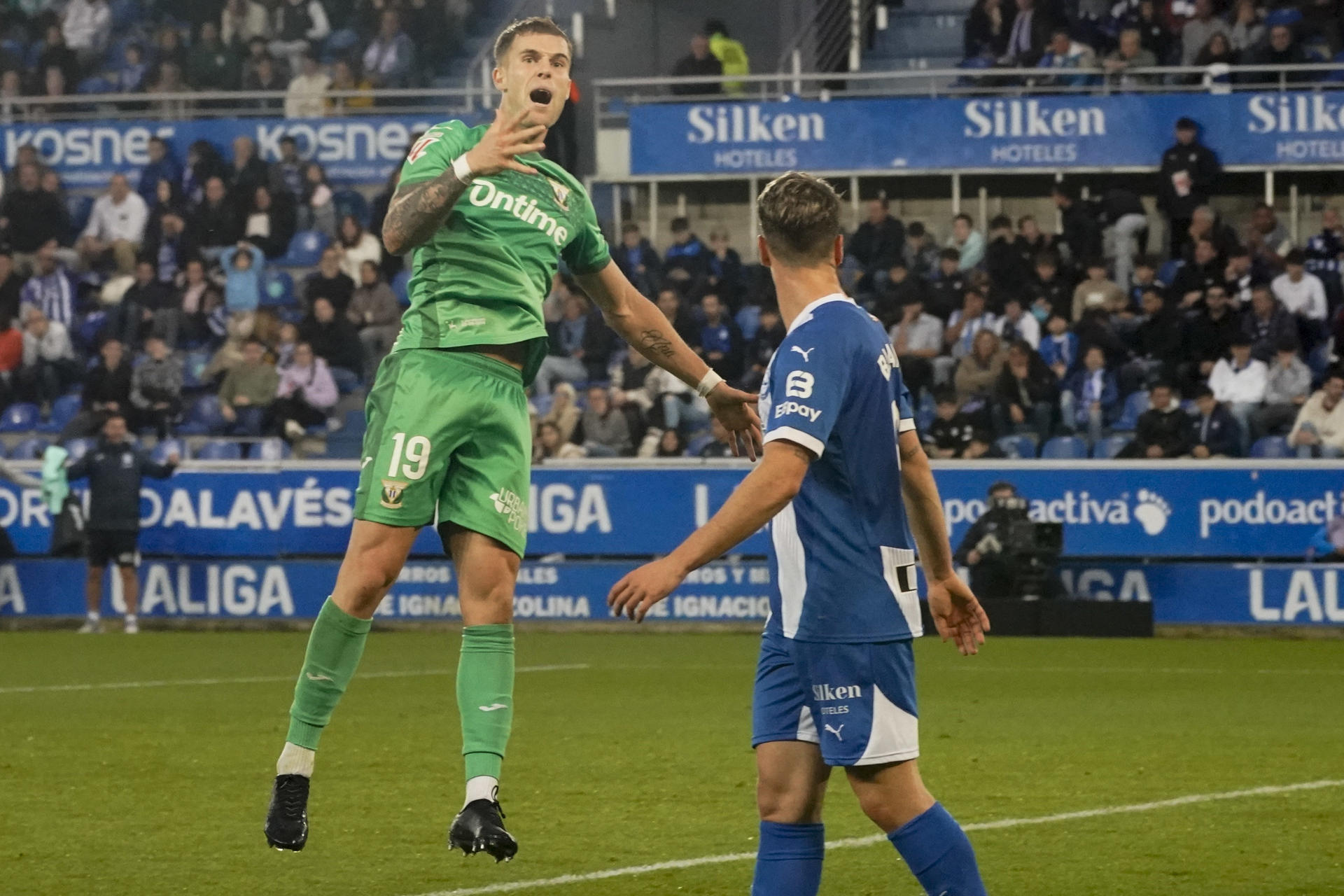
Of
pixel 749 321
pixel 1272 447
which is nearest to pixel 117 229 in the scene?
pixel 749 321

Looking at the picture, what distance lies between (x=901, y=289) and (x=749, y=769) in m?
11.7

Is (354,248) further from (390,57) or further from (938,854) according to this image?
(938,854)

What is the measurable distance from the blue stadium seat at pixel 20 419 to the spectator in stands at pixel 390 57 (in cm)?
614

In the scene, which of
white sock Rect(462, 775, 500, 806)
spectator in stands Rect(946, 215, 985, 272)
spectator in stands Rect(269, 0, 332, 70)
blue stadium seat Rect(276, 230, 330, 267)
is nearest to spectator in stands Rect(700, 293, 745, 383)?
spectator in stands Rect(946, 215, 985, 272)

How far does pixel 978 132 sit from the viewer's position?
22.0 metres

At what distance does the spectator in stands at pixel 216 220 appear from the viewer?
2339 centimetres

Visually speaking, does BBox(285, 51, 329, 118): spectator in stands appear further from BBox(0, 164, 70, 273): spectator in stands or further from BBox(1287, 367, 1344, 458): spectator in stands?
BBox(1287, 367, 1344, 458): spectator in stands

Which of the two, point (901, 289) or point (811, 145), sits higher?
point (811, 145)

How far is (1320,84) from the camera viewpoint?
2106 cm

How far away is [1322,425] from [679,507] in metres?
5.60

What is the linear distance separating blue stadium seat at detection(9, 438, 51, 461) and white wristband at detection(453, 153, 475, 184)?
16.3 m

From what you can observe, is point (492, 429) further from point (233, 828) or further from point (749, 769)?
point (749, 769)

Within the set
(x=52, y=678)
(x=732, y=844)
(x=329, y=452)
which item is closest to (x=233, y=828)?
(x=732, y=844)

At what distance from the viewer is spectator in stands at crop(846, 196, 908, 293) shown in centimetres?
2120
